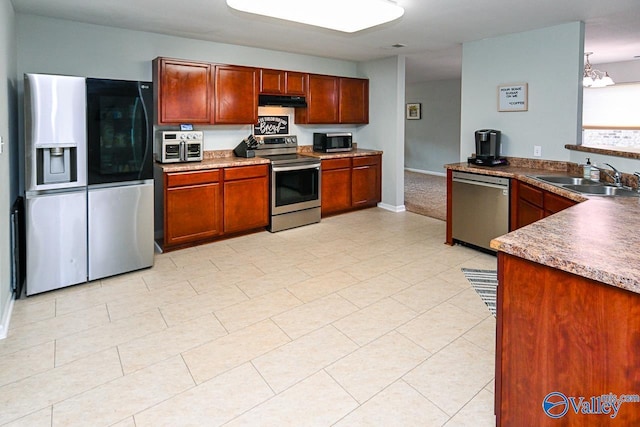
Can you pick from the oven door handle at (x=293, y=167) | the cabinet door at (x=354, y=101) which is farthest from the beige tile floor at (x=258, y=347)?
the cabinet door at (x=354, y=101)

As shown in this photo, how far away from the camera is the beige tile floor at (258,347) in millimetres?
1931

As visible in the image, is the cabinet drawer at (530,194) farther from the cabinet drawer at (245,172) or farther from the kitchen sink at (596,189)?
the cabinet drawer at (245,172)

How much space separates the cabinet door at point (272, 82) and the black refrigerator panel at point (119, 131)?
1838 mm

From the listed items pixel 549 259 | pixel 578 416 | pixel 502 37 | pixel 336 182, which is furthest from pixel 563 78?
pixel 578 416

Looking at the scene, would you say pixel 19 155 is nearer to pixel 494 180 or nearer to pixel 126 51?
pixel 126 51

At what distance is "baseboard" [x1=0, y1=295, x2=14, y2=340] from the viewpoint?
2596 millimetres

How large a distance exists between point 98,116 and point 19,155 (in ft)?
3.48

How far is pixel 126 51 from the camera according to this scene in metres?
4.34

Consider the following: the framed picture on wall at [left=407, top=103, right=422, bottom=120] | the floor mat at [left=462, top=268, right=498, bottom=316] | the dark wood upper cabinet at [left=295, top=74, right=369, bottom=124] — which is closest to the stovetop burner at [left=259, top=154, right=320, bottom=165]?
the dark wood upper cabinet at [left=295, top=74, right=369, bottom=124]

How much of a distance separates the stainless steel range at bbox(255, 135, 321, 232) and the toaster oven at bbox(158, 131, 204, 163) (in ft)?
2.96

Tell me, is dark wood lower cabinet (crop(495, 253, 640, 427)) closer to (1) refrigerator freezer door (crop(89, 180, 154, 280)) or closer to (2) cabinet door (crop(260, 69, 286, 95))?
(1) refrigerator freezer door (crop(89, 180, 154, 280))

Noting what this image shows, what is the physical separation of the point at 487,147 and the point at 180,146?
3392 mm

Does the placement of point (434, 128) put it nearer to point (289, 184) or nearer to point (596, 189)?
point (289, 184)

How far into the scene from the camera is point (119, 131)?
347cm
